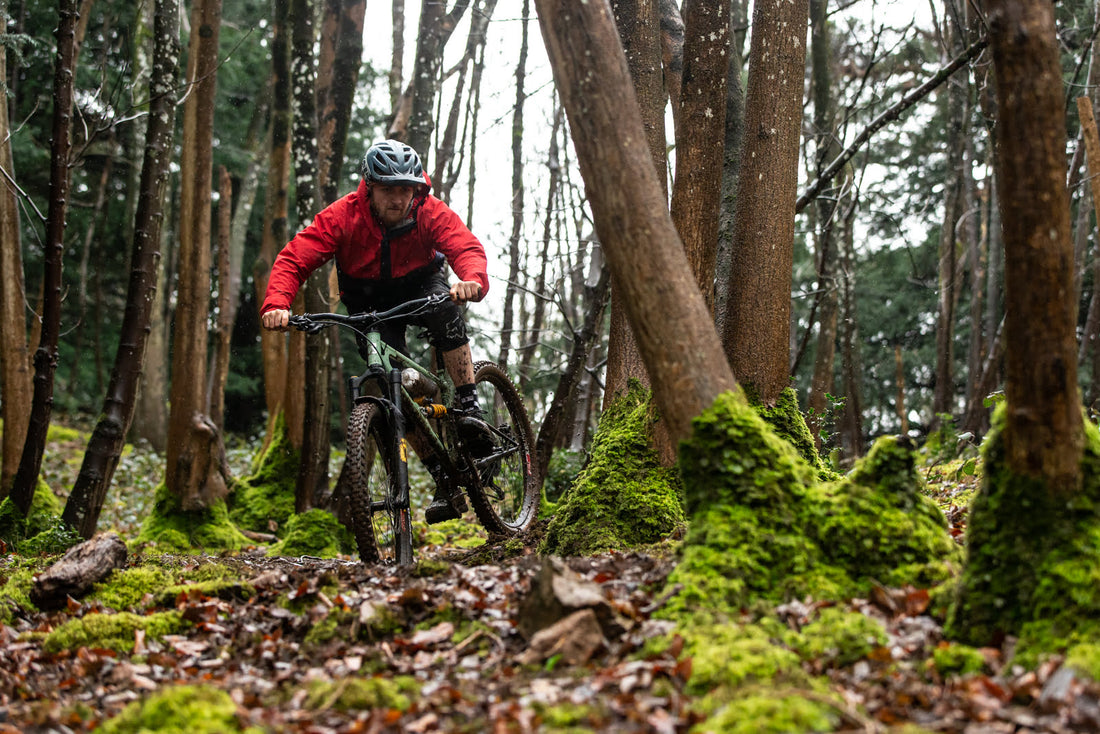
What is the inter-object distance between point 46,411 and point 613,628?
241 inches

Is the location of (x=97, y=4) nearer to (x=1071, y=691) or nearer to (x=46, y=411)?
(x=46, y=411)

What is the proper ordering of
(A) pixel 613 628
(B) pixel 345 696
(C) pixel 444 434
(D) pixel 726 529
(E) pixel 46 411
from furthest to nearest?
(E) pixel 46 411, (C) pixel 444 434, (D) pixel 726 529, (A) pixel 613 628, (B) pixel 345 696

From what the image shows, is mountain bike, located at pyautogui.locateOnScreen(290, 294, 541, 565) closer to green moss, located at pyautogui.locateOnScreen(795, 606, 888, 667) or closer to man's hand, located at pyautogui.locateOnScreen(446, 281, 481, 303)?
A: man's hand, located at pyautogui.locateOnScreen(446, 281, 481, 303)

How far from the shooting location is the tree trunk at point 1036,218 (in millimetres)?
3027

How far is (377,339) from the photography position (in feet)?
19.0

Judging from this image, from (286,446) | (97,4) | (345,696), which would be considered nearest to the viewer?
(345,696)

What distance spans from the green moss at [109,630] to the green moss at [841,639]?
120 inches

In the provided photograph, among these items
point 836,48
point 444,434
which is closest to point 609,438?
point 444,434

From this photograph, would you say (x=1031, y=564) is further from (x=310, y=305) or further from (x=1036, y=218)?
(x=310, y=305)

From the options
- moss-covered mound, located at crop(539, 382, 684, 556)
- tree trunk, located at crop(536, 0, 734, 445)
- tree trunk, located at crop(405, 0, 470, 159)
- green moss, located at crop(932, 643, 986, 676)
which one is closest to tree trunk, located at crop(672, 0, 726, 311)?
moss-covered mound, located at crop(539, 382, 684, 556)

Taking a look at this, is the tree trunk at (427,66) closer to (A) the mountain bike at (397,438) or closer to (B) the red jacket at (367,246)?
(A) the mountain bike at (397,438)

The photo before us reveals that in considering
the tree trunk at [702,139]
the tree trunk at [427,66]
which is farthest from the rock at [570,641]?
the tree trunk at [427,66]

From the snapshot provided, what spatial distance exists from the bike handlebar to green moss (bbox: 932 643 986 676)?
3.72 meters

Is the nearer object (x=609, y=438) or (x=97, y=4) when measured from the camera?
(x=609, y=438)
